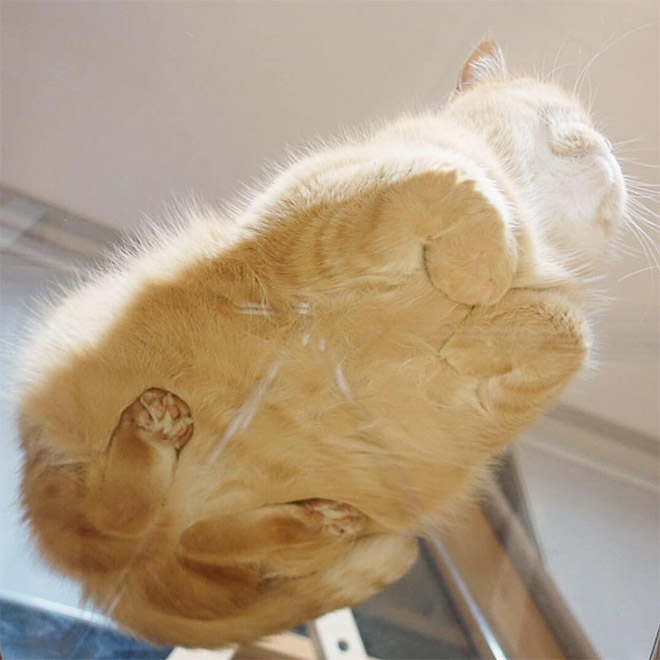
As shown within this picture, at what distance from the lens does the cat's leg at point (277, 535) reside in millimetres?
514

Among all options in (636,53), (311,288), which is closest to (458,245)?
(311,288)

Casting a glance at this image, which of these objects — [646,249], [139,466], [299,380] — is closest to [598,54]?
[646,249]

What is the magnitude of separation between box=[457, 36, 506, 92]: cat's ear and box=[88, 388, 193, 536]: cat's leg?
0.29m

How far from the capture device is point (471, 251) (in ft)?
1.58

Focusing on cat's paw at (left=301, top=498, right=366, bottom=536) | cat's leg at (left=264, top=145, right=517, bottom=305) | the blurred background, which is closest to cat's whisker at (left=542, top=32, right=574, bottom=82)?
the blurred background

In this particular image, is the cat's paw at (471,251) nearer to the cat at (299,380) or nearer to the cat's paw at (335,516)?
the cat at (299,380)

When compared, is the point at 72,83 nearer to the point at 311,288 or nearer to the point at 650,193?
the point at 311,288

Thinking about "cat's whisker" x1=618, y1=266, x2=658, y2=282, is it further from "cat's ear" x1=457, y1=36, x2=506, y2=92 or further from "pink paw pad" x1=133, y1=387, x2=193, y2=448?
A: "pink paw pad" x1=133, y1=387, x2=193, y2=448

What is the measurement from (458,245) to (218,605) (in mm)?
284

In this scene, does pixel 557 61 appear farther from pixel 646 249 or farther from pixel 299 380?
pixel 299 380

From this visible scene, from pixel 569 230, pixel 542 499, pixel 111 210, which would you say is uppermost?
pixel 111 210

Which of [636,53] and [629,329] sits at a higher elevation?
[636,53]

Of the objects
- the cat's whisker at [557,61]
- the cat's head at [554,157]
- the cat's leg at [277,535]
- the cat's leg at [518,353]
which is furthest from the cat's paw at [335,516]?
the cat's whisker at [557,61]

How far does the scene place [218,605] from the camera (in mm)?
521
